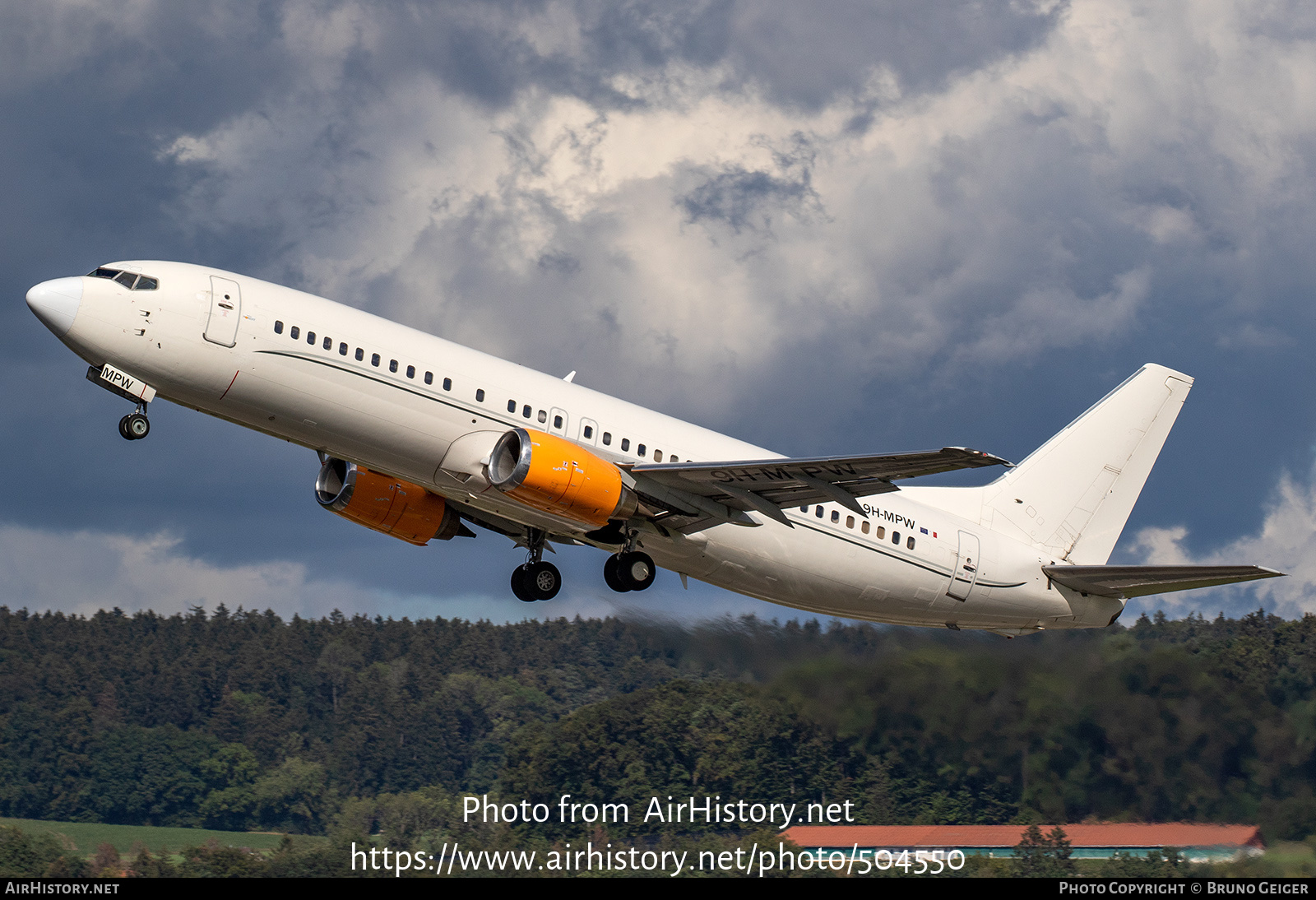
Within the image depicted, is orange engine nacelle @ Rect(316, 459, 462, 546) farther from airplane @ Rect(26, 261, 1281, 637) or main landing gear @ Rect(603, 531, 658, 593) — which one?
main landing gear @ Rect(603, 531, 658, 593)

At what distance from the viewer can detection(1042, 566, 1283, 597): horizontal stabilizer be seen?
3372 cm

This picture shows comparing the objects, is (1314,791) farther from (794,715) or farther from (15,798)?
(15,798)

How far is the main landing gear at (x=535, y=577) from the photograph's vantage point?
36781 millimetres

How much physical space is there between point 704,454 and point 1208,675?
17217 mm

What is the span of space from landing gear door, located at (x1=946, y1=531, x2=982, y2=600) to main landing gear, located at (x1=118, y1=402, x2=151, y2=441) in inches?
790

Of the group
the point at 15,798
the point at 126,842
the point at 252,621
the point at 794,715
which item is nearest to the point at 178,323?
the point at 794,715

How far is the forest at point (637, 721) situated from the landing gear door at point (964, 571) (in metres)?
4.87

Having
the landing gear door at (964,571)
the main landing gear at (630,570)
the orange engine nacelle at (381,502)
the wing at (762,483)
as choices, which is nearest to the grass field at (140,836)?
the orange engine nacelle at (381,502)

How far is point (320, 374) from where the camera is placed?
3059cm

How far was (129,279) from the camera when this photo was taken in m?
30.3

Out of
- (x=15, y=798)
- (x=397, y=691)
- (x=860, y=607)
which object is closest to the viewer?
(x=860, y=607)

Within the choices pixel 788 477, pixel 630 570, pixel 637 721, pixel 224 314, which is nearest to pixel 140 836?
pixel 637 721

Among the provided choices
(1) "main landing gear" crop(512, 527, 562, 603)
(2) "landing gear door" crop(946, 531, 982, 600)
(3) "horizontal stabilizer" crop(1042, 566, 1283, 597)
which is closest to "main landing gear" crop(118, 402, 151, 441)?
(1) "main landing gear" crop(512, 527, 562, 603)

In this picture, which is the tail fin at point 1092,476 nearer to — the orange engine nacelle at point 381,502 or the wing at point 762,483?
the wing at point 762,483
